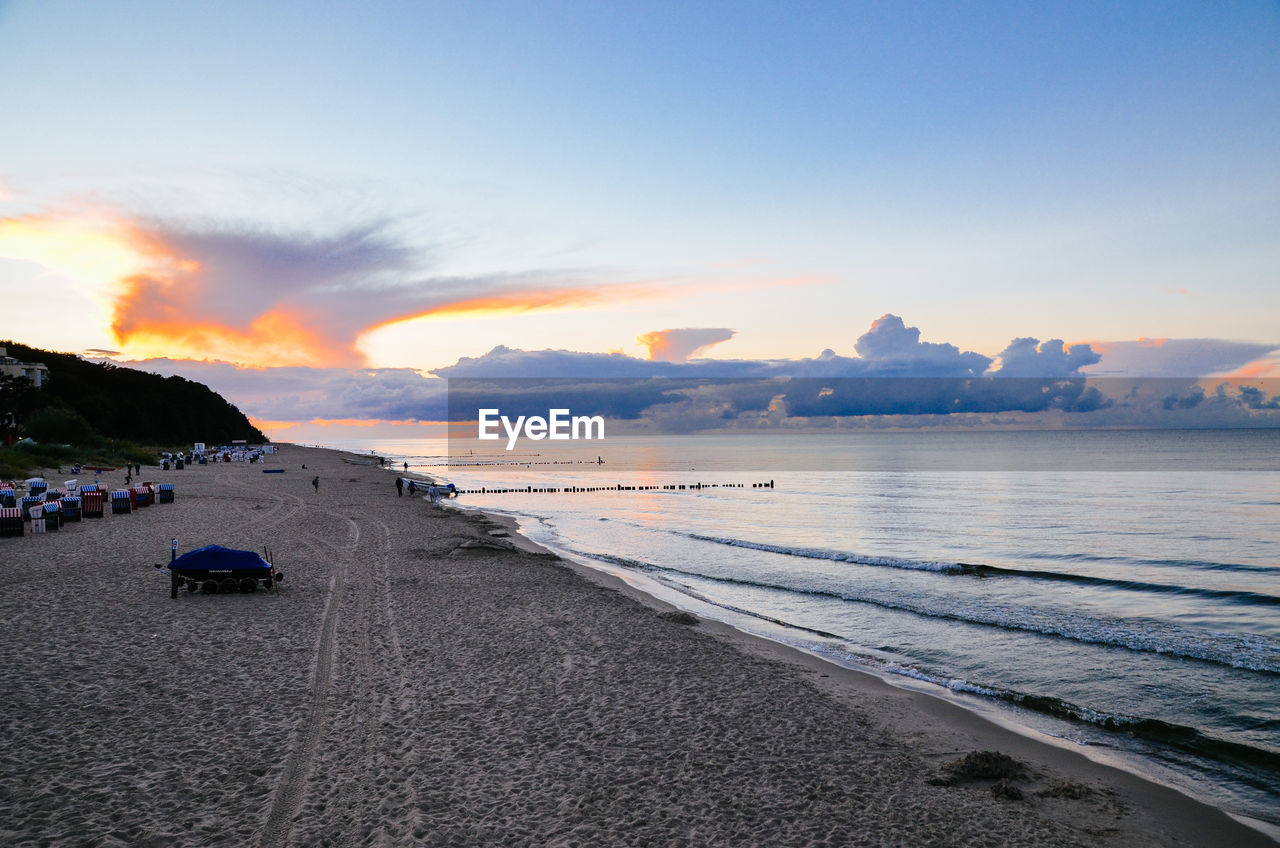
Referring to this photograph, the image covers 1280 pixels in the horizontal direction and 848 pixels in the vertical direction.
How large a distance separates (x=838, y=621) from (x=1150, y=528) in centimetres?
2880

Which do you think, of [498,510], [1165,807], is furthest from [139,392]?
[1165,807]

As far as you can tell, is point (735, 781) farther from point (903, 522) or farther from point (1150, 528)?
point (1150, 528)

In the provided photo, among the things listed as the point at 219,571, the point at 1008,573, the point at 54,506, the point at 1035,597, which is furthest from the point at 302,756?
the point at 54,506

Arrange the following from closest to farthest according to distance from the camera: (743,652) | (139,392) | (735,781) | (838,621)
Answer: (735,781) → (743,652) → (838,621) → (139,392)

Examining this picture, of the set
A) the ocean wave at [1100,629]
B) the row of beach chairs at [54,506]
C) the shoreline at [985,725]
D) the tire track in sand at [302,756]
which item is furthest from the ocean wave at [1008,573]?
the row of beach chairs at [54,506]

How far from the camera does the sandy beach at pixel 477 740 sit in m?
7.76

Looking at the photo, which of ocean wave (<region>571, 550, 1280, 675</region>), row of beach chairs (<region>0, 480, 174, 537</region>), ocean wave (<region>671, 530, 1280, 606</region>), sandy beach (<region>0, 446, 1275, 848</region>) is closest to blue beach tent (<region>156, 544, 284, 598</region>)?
sandy beach (<region>0, 446, 1275, 848</region>)

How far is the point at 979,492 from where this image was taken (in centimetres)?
6438

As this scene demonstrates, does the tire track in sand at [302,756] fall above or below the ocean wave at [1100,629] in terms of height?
above

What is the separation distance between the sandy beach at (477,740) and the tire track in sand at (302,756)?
4 cm

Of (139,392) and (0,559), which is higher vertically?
(139,392)

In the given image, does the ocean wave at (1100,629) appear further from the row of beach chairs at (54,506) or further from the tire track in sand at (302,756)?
the row of beach chairs at (54,506)

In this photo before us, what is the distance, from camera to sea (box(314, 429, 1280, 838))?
39.1ft

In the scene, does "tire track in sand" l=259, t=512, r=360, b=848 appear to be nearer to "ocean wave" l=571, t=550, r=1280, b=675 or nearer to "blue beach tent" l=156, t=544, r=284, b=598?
"blue beach tent" l=156, t=544, r=284, b=598
